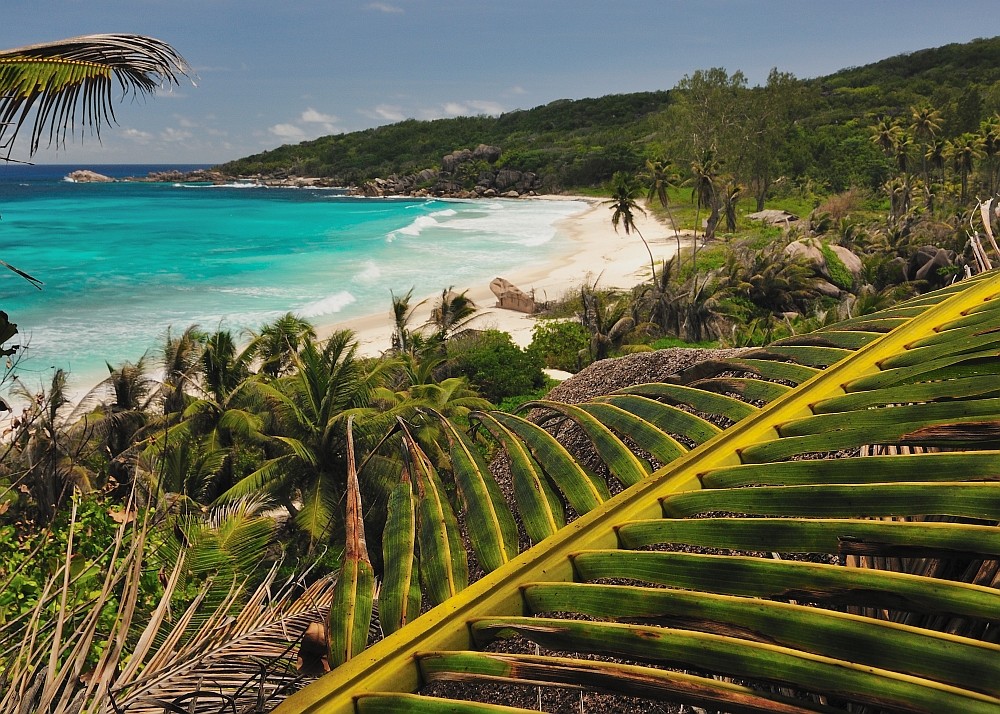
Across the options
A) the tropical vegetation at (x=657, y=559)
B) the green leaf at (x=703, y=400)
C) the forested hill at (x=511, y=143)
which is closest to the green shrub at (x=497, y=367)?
the tropical vegetation at (x=657, y=559)

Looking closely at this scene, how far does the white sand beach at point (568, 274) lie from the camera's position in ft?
90.3

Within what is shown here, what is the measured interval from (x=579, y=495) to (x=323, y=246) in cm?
5312

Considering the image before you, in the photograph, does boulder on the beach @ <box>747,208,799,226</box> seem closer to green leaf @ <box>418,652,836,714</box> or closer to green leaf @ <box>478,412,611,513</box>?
green leaf @ <box>478,412,611,513</box>

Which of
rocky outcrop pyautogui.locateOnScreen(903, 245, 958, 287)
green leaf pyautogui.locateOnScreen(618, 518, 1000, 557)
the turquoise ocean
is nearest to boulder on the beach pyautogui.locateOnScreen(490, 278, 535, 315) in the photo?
the turquoise ocean

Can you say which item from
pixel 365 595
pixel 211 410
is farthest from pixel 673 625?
pixel 211 410

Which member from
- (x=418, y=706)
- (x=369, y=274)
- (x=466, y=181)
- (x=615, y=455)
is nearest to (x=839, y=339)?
(x=615, y=455)

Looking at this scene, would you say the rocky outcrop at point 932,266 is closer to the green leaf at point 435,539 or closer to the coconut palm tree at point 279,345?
the coconut palm tree at point 279,345

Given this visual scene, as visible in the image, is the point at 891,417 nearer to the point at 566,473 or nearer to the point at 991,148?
the point at 566,473

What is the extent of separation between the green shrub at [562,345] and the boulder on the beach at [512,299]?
21.8ft

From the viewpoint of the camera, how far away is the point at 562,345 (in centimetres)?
2273

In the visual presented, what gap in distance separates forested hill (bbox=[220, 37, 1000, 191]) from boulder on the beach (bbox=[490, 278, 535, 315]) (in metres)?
27.9

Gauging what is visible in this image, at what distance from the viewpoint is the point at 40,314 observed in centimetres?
3103

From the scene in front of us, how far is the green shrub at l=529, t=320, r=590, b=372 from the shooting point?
73.5 ft

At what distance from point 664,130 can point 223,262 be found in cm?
3707
